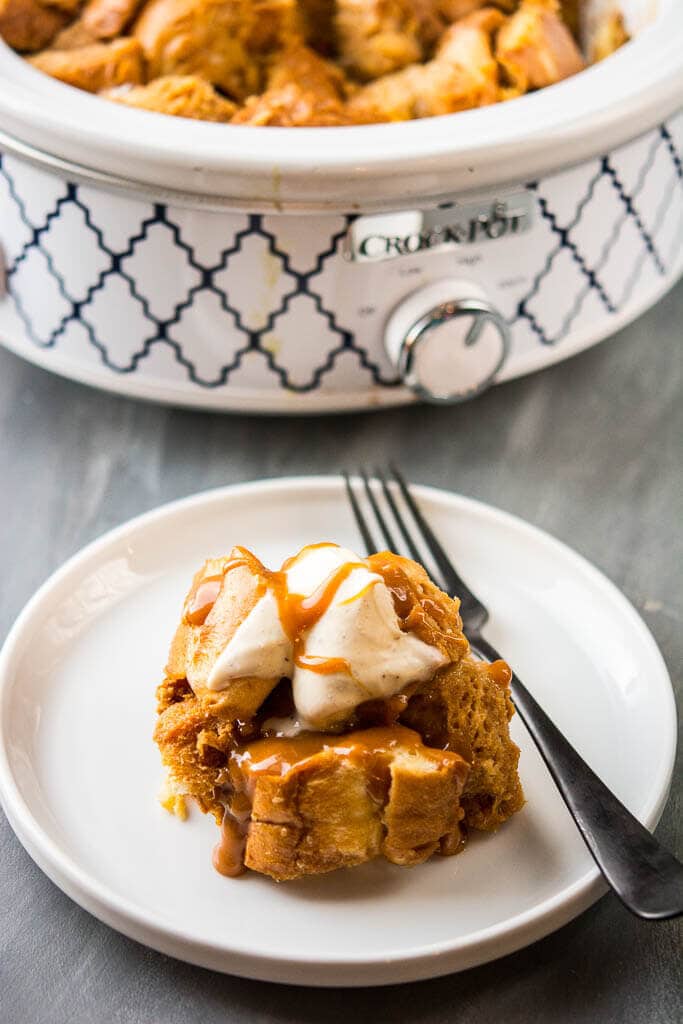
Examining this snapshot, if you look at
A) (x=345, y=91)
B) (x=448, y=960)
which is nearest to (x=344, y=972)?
(x=448, y=960)

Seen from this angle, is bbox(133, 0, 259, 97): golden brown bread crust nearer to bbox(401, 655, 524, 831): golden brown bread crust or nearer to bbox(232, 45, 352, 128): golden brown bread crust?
bbox(232, 45, 352, 128): golden brown bread crust

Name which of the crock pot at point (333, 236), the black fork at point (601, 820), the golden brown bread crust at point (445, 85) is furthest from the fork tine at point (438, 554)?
the golden brown bread crust at point (445, 85)

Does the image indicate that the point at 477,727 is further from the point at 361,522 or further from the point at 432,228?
the point at 432,228

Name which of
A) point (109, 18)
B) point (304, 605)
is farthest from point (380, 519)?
point (109, 18)

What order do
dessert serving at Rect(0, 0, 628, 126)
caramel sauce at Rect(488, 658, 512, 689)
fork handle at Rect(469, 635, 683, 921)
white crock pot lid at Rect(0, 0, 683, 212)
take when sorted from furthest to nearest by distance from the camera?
dessert serving at Rect(0, 0, 628, 126) < white crock pot lid at Rect(0, 0, 683, 212) < caramel sauce at Rect(488, 658, 512, 689) < fork handle at Rect(469, 635, 683, 921)

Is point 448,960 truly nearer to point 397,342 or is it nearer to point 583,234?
point 397,342

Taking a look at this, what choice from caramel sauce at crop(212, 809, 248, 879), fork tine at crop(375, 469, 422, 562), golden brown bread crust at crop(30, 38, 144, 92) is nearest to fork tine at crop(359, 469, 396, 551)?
fork tine at crop(375, 469, 422, 562)
